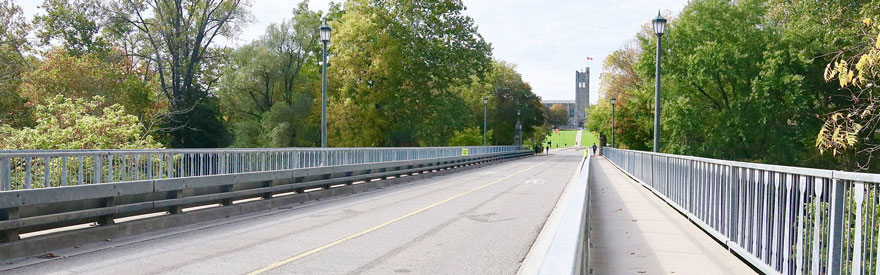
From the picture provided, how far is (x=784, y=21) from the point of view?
39.4 m

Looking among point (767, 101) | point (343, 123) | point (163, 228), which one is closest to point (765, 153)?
point (767, 101)

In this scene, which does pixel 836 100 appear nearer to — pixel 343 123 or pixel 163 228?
pixel 343 123

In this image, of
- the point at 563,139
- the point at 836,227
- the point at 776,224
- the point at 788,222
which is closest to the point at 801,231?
the point at 788,222

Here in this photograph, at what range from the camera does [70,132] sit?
20.8 m

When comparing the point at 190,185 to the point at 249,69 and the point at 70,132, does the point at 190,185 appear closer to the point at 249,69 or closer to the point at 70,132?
the point at 70,132

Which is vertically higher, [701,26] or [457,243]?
[701,26]

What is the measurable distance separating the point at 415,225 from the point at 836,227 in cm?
724

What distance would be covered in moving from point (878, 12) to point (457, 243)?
19.8m

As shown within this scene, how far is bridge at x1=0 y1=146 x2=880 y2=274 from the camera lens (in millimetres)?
5027

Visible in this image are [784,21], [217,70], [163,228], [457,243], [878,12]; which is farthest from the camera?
[217,70]

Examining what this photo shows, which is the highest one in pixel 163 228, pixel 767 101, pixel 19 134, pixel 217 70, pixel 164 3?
pixel 164 3

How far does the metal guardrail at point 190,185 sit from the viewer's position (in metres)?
7.93

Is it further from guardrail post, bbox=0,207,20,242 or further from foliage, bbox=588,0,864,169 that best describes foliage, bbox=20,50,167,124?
foliage, bbox=588,0,864,169

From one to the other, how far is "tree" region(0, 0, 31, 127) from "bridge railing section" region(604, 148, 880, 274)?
95.1 feet
